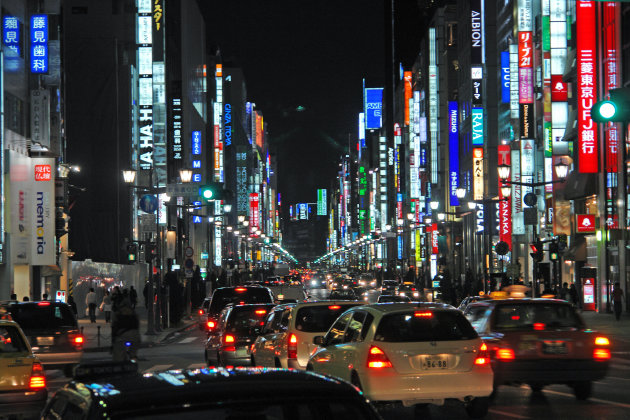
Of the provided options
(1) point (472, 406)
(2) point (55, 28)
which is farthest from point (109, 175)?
(1) point (472, 406)

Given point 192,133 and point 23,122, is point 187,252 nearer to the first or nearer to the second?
point 23,122

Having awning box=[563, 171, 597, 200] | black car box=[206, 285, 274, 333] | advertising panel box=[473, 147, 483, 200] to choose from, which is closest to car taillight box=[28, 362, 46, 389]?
black car box=[206, 285, 274, 333]

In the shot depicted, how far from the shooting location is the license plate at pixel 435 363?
548 inches

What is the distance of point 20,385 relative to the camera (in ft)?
48.2

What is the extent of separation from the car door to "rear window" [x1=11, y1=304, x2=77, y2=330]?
9.65m

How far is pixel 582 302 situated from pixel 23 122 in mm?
27888

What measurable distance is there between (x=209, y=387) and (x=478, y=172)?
75914 millimetres

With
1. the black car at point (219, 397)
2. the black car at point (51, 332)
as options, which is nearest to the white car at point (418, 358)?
the black car at point (219, 397)

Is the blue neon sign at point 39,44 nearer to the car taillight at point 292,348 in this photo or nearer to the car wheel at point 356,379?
the car taillight at point 292,348

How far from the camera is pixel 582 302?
52656 millimetres

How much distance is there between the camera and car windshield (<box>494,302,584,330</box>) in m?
17.2

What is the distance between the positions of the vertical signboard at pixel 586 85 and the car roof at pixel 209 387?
4308 centimetres

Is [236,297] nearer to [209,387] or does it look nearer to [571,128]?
[571,128]

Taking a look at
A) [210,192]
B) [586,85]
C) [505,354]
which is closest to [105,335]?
[210,192]
